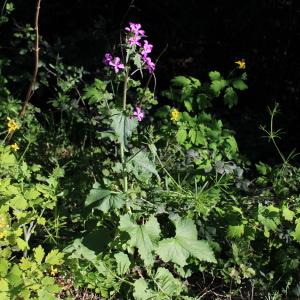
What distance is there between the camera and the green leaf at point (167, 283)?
2754 millimetres

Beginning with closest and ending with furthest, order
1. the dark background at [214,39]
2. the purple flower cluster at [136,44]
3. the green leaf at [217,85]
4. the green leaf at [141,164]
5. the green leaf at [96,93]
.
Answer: the purple flower cluster at [136,44] → the green leaf at [141,164] → the green leaf at [96,93] → the green leaf at [217,85] → the dark background at [214,39]

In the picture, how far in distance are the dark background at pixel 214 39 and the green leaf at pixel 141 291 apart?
2040 millimetres

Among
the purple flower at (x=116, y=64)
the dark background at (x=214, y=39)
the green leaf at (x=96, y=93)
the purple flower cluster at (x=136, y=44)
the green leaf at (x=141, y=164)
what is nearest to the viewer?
the purple flower cluster at (x=136, y=44)

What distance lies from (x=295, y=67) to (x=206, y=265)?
2571 millimetres

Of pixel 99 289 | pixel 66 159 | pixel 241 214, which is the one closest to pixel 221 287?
pixel 241 214

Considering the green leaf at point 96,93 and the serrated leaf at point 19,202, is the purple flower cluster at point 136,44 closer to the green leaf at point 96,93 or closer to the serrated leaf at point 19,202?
the green leaf at point 96,93

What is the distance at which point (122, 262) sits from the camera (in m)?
2.73

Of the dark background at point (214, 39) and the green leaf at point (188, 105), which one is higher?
the green leaf at point (188, 105)

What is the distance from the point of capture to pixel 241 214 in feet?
9.42

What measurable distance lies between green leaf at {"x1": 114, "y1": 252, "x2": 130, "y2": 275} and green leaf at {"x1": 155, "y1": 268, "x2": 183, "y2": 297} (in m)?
0.17

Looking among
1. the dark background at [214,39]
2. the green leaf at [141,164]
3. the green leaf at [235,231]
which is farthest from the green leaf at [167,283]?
the dark background at [214,39]

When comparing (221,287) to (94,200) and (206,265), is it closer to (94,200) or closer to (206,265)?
(206,265)

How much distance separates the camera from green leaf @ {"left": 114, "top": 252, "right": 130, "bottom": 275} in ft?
8.95

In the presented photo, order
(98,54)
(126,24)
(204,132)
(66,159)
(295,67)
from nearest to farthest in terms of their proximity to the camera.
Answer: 1. (204,132)
2. (66,159)
3. (98,54)
4. (295,67)
5. (126,24)
